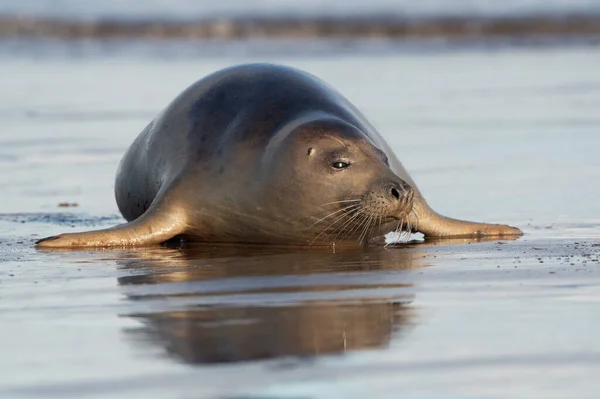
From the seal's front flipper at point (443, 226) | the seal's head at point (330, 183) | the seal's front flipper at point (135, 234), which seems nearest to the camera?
the seal's head at point (330, 183)

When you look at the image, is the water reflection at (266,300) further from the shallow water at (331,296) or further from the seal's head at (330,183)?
the seal's head at (330,183)

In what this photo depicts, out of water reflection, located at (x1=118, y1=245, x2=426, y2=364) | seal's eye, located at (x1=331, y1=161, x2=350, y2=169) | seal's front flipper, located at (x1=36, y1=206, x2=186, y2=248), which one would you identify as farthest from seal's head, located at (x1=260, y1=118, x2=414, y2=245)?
seal's front flipper, located at (x1=36, y1=206, x2=186, y2=248)

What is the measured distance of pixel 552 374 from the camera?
466 cm

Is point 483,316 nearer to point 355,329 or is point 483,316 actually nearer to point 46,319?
point 355,329

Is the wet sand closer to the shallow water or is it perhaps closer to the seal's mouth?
the shallow water

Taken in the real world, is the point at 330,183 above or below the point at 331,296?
above

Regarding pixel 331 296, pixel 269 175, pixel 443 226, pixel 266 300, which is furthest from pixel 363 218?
pixel 266 300

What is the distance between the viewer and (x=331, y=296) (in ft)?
20.0

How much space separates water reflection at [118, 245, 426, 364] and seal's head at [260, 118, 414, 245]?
0.57ft

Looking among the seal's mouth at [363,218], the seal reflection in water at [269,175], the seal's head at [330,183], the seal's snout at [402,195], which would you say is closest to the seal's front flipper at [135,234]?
the seal reflection in water at [269,175]

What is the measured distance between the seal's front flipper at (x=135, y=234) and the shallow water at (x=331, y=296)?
131 mm

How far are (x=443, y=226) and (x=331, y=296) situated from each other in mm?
2162

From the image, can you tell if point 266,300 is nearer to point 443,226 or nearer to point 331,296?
point 331,296

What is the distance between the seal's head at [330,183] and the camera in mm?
7543
